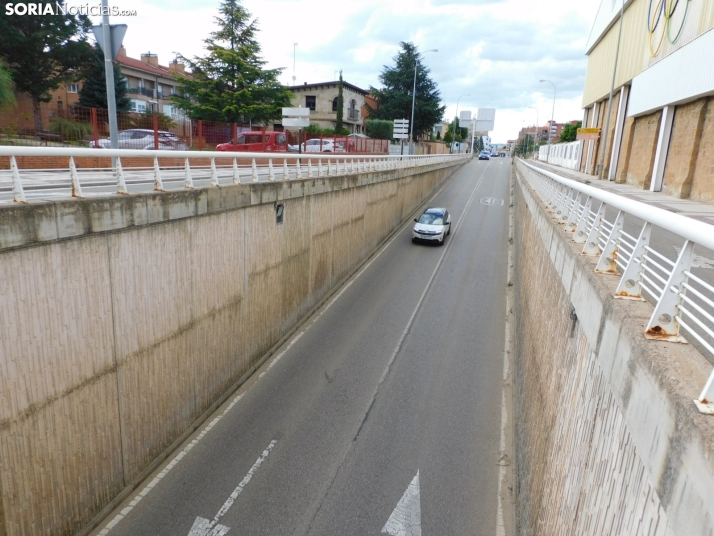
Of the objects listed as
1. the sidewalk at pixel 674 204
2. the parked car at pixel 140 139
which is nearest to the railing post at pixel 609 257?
the sidewalk at pixel 674 204

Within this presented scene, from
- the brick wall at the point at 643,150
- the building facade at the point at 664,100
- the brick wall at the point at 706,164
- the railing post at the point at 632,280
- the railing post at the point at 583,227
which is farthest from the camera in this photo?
the brick wall at the point at 643,150

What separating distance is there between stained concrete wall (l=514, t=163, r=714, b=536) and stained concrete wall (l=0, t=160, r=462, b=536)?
7.28m

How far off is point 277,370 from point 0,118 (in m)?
12.6

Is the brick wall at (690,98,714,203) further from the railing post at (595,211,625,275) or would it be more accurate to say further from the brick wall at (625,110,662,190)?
the railing post at (595,211,625,275)

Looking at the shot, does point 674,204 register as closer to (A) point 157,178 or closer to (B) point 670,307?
(B) point 670,307

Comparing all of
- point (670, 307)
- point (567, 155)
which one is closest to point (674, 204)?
point (670, 307)

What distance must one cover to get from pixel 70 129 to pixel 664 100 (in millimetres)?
27465

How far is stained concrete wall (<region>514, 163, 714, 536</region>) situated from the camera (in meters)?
2.81

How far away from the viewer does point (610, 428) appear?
4.30 metres

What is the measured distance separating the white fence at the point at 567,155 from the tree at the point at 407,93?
1850 centimetres

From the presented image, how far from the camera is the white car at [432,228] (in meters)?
26.5

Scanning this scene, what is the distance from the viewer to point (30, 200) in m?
6.70

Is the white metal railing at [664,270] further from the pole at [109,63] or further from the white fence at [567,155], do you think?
the white fence at [567,155]

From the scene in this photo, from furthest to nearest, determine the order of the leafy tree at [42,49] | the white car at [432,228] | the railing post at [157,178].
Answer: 1. the leafy tree at [42,49]
2. the white car at [432,228]
3. the railing post at [157,178]
